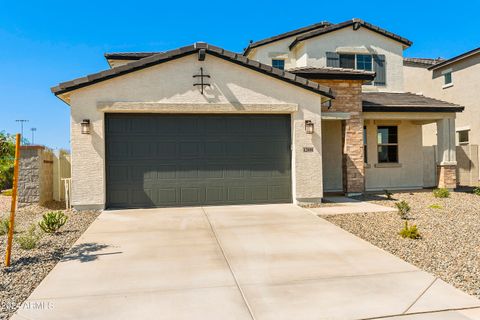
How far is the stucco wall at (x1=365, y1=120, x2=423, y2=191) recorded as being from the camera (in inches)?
583

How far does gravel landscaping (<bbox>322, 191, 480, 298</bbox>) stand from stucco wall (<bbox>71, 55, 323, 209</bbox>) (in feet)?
8.27

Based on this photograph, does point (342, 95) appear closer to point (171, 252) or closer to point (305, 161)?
point (305, 161)

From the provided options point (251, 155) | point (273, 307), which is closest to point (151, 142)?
point (251, 155)

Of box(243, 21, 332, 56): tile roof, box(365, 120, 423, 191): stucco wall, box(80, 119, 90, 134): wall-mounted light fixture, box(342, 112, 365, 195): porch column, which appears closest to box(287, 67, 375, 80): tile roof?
box(342, 112, 365, 195): porch column

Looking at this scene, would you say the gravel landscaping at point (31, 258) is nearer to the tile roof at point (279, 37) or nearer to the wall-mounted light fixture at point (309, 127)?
the wall-mounted light fixture at point (309, 127)

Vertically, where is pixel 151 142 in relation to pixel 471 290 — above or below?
above

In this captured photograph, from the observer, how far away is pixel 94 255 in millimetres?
5781

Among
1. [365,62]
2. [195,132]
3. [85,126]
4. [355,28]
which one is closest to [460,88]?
[365,62]

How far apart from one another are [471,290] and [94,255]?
5.60m

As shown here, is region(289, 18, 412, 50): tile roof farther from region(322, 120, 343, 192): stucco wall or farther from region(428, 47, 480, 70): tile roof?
region(322, 120, 343, 192): stucco wall

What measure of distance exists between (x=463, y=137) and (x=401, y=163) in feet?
28.0

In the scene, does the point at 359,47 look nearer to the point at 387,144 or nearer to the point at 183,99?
the point at 387,144

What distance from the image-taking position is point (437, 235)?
277 inches

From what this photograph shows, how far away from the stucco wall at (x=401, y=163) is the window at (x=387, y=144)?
0.19 meters
